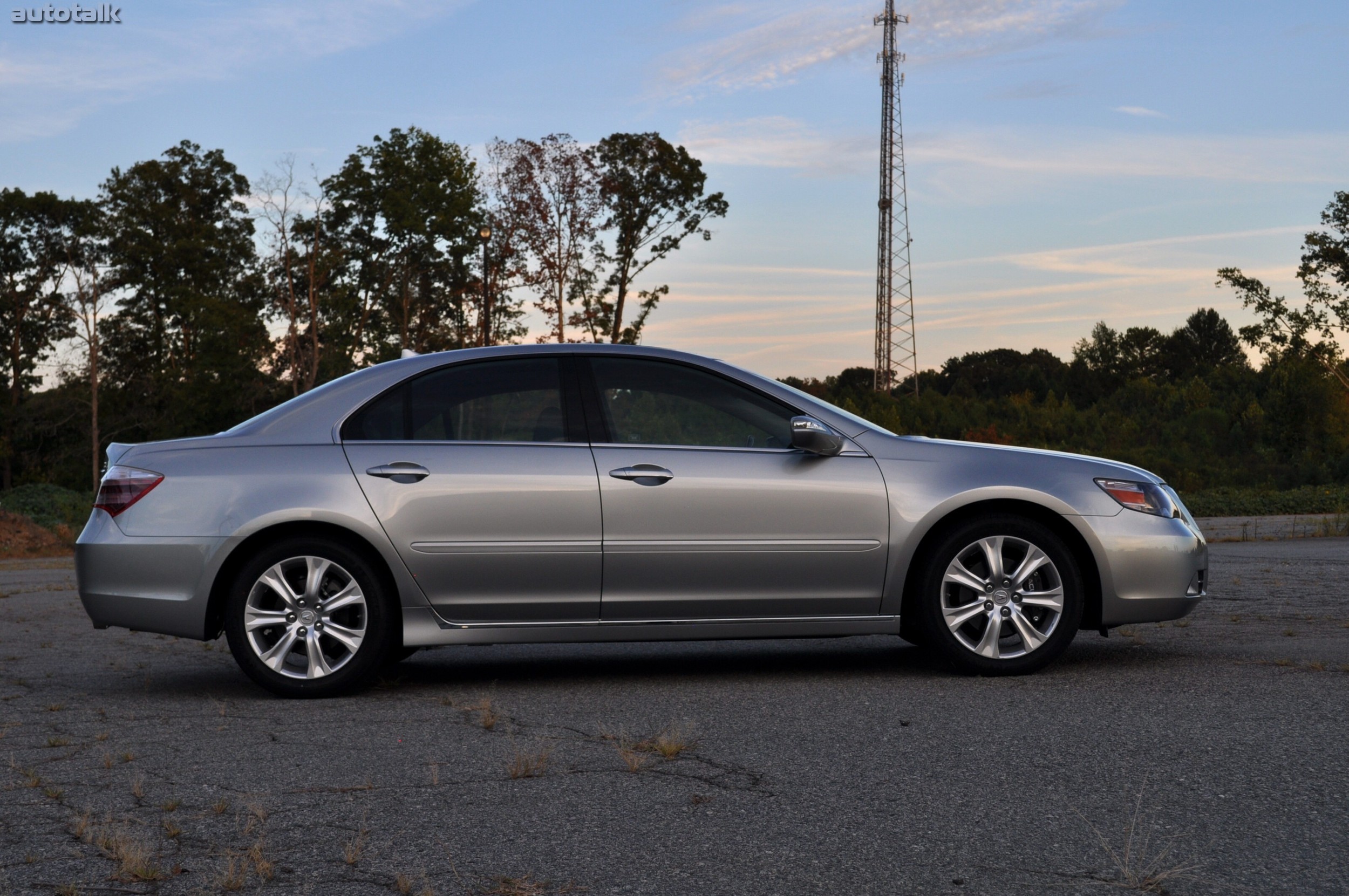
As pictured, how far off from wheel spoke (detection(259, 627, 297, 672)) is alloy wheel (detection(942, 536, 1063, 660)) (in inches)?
120

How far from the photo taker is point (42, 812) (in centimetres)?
387

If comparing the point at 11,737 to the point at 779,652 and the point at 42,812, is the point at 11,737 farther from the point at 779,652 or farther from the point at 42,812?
the point at 779,652

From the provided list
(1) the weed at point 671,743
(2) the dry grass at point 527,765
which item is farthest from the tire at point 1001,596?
(2) the dry grass at point 527,765

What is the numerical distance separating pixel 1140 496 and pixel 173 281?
5511cm

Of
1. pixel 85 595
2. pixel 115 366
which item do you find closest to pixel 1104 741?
pixel 85 595

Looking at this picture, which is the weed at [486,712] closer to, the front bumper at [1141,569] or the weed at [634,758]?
the weed at [634,758]

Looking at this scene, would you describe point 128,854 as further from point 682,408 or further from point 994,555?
point 994,555

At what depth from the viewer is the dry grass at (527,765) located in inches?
169

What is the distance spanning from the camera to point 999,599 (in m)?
6.21

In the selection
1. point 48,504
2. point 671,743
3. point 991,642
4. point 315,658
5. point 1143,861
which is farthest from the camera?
point 48,504

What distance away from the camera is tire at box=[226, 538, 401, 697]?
5930mm

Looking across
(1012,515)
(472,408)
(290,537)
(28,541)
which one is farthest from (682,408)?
(28,541)

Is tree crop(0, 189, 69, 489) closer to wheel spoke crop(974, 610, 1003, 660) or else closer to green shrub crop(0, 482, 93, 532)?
green shrub crop(0, 482, 93, 532)

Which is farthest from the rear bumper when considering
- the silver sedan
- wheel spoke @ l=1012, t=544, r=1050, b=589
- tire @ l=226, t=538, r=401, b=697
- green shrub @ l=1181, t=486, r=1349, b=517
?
green shrub @ l=1181, t=486, r=1349, b=517
